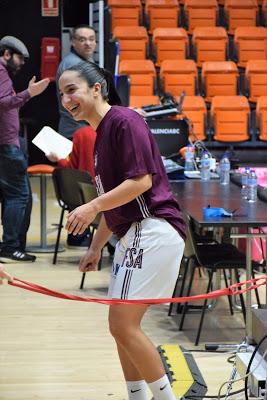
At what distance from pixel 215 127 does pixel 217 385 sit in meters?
7.65

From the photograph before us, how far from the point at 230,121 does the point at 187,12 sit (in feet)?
8.40

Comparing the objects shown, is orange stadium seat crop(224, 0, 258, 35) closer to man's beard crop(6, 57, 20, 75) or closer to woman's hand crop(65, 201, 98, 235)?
man's beard crop(6, 57, 20, 75)

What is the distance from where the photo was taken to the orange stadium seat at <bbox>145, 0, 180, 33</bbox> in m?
14.0

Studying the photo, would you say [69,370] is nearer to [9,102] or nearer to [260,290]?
[260,290]

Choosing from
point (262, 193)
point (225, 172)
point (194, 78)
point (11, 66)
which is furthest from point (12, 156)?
point (194, 78)

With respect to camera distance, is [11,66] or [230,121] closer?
[11,66]

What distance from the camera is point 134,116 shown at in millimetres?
3973

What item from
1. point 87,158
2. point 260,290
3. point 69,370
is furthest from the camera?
point 87,158

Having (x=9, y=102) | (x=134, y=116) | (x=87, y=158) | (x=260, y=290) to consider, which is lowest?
(x=260, y=290)

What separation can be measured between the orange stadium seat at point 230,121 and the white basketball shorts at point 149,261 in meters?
8.35

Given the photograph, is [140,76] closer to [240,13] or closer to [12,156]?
[240,13]

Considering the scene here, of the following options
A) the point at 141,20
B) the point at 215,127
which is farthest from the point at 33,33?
the point at 215,127

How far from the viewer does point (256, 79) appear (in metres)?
13.1

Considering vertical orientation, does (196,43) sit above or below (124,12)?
below
